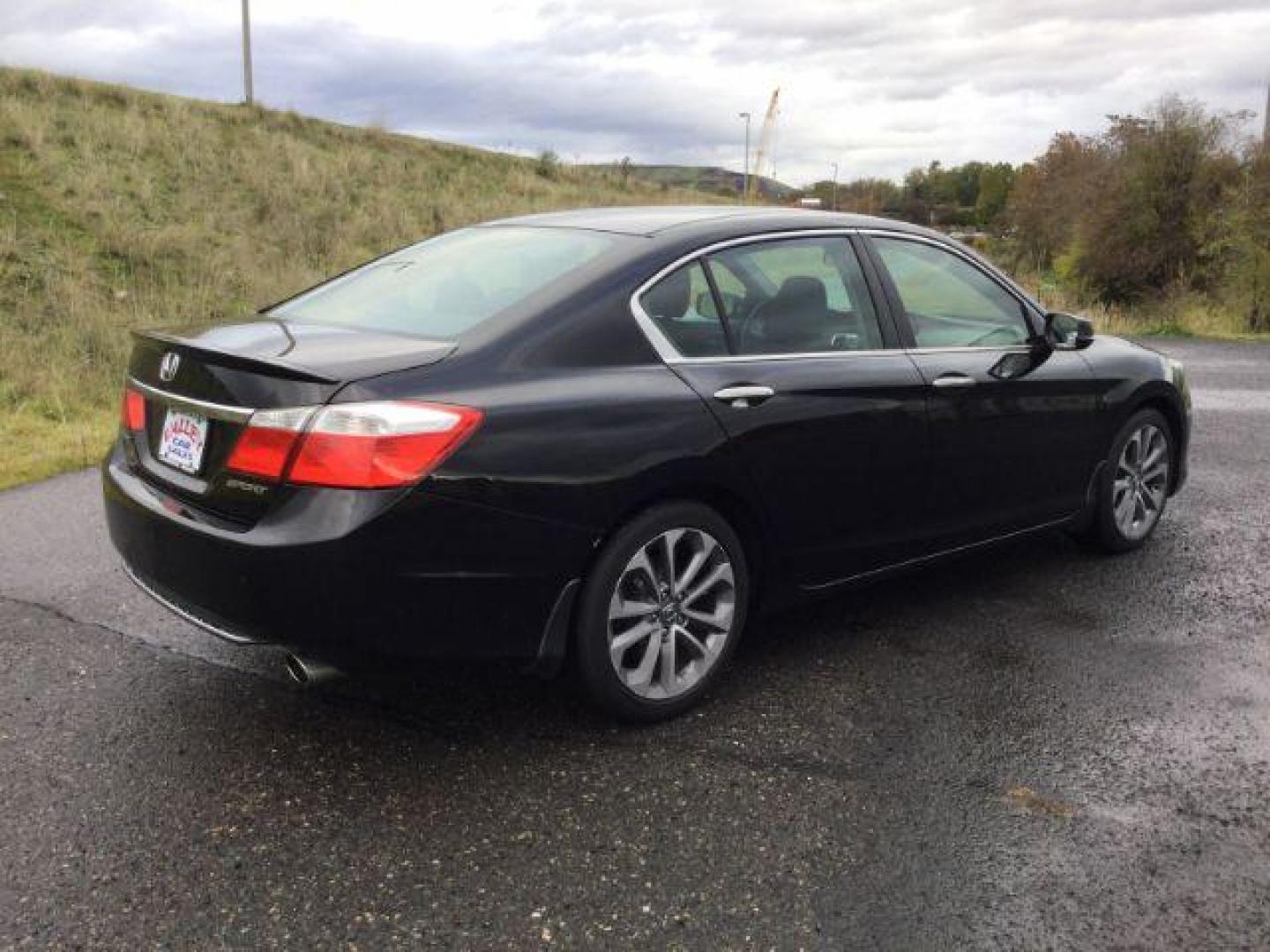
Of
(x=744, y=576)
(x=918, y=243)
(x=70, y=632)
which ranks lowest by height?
(x=70, y=632)

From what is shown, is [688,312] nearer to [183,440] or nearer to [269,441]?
[269,441]

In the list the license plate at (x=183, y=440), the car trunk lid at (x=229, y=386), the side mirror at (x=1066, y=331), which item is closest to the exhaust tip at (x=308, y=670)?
the car trunk lid at (x=229, y=386)

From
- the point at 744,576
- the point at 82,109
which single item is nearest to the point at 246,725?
the point at 744,576

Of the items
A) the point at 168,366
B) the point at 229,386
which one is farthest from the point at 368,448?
the point at 168,366

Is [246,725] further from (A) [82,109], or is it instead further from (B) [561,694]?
(A) [82,109]

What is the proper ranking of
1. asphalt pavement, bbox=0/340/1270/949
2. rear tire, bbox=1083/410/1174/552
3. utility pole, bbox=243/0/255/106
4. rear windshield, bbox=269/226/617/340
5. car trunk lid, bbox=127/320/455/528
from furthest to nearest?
utility pole, bbox=243/0/255/106
rear tire, bbox=1083/410/1174/552
rear windshield, bbox=269/226/617/340
car trunk lid, bbox=127/320/455/528
asphalt pavement, bbox=0/340/1270/949

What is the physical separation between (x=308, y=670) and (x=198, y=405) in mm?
793

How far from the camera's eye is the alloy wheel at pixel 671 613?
3.42 meters

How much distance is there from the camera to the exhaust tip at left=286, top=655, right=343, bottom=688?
10.1ft

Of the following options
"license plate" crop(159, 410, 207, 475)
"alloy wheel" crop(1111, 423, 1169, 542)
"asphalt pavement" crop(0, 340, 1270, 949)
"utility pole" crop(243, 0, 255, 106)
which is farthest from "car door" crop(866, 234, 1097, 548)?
"utility pole" crop(243, 0, 255, 106)

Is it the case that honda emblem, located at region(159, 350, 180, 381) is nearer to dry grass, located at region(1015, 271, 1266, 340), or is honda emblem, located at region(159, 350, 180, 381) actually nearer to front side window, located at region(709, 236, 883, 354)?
front side window, located at region(709, 236, 883, 354)

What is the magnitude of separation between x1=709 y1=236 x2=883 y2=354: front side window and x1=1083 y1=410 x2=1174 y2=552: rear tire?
165 cm

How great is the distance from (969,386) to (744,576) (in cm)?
130

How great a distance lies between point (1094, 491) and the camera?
5.11 meters
